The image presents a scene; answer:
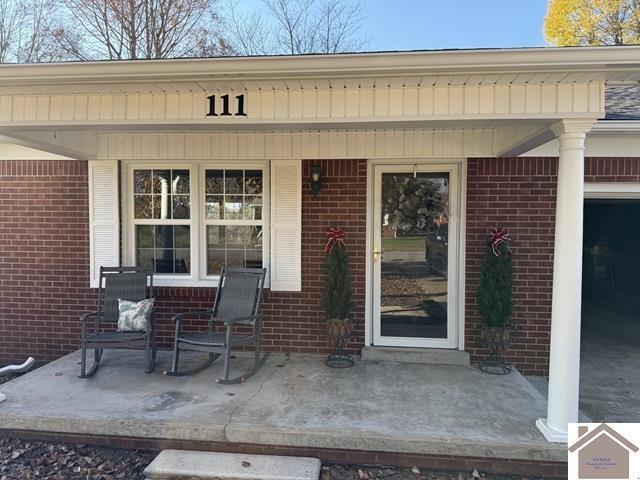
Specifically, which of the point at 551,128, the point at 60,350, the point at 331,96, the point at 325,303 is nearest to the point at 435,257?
the point at 325,303

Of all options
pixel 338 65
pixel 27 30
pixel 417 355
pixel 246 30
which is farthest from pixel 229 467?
pixel 27 30

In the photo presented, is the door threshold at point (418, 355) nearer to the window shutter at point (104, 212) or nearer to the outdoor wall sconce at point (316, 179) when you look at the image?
the outdoor wall sconce at point (316, 179)

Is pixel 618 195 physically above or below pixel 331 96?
below

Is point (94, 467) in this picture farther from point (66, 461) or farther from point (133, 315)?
point (133, 315)

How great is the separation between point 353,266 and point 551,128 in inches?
92.8

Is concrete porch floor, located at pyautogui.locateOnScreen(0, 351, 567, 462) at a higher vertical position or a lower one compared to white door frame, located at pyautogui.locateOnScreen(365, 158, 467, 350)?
lower

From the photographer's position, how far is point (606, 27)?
559 inches

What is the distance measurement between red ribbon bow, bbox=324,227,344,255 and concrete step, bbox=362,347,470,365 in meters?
1.17

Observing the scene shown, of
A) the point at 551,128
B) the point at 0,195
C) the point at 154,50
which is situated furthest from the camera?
the point at 154,50

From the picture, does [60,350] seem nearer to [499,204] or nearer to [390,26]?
[499,204]

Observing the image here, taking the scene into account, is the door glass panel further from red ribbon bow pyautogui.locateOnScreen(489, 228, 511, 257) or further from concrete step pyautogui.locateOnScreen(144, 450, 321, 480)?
concrete step pyautogui.locateOnScreen(144, 450, 321, 480)

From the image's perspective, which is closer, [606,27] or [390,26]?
[390,26]

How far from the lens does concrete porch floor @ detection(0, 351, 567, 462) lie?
303cm

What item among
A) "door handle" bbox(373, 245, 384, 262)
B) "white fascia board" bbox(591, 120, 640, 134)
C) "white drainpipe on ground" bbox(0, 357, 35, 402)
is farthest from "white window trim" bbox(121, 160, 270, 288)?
"white fascia board" bbox(591, 120, 640, 134)
